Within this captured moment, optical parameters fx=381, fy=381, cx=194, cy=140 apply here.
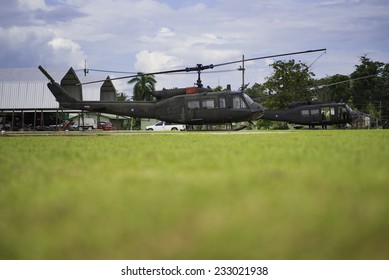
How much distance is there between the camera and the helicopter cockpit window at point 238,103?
48.1 feet

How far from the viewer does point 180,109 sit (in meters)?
14.7

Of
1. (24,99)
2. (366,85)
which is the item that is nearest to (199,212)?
(24,99)

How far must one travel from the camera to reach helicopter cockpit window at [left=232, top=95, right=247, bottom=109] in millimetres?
14664

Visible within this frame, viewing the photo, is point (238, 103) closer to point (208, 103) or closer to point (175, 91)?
point (208, 103)

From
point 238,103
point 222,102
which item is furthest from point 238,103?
point 222,102

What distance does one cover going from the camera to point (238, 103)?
1470 centimetres

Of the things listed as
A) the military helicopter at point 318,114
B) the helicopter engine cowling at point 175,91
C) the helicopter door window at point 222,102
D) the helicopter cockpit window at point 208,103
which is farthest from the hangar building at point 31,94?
the helicopter door window at point 222,102

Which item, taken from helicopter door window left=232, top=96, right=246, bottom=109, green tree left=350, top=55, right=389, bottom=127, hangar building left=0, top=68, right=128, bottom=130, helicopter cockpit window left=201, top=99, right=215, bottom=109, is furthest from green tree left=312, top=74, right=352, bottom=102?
helicopter cockpit window left=201, top=99, right=215, bottom=109

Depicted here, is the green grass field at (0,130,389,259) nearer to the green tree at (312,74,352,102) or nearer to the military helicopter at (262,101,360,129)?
the military helicopter at (262,101,360,129)

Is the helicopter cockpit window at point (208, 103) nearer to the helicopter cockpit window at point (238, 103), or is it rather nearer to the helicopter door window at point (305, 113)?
the helicopter cockpit window at point (238, 103)

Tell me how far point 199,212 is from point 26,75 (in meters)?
41.2

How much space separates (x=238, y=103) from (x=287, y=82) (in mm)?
28026

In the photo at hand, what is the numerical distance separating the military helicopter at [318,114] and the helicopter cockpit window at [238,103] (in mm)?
11605

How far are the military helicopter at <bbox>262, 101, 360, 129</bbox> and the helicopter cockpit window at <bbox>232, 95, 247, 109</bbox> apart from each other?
38.1 feet
